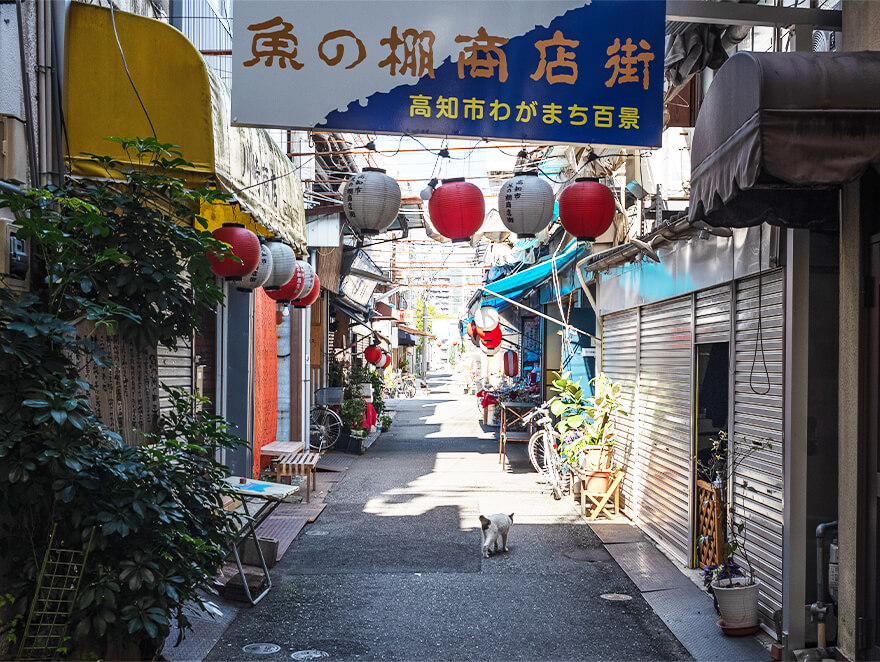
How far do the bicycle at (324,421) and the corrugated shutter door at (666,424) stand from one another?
32.0 feet

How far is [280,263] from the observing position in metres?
8.84

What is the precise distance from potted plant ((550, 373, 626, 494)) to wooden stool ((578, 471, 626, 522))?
0.30ft

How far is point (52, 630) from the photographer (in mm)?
4836

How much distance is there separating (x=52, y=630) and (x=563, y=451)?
356 inches

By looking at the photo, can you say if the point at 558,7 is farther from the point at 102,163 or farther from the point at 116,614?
the point at 116,614

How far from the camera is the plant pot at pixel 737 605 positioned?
6.67 metres

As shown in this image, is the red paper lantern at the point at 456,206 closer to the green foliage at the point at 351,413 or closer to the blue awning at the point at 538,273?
the blue awning at the point at 538,273

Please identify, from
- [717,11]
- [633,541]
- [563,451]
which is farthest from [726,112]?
[563,451]

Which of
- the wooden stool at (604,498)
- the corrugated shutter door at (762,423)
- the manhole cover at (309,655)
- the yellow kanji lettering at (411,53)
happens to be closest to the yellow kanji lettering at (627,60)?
the yellow kanji lettering at (411,53)

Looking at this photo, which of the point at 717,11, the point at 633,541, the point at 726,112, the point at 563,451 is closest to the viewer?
the point at 726,112

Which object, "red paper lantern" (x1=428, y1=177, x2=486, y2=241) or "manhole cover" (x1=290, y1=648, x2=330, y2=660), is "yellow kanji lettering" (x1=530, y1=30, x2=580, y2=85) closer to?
"red paper lantern" (x1=428, y1=177, x2=486, y2=241)

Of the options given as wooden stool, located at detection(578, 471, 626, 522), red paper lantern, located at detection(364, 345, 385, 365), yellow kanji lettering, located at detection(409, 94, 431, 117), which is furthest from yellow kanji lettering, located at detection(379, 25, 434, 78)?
red paper lantern, located at detection(364, 345, 385, 365)

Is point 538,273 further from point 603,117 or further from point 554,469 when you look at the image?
point 603,117

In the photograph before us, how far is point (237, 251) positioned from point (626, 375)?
7.41 m
